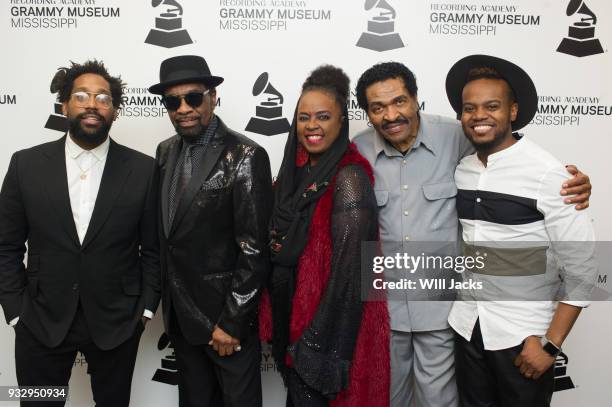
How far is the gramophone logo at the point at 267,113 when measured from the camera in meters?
2.85

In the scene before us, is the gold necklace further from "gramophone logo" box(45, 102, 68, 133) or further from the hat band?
"gramophone logo" box(45, 102, 68, 133)

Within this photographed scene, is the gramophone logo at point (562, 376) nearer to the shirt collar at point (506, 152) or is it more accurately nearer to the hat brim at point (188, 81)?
the shirt collar at point (506, 152)

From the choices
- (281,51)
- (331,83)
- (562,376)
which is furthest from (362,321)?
(562,376)

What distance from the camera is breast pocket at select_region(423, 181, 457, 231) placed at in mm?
2008

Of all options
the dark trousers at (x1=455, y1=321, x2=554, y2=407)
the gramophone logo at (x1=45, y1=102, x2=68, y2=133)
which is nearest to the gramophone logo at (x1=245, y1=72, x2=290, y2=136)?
the gramophone logo at (x1=45, y1=102, x2=68, y2=133)

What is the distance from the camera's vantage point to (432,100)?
9.45 feet

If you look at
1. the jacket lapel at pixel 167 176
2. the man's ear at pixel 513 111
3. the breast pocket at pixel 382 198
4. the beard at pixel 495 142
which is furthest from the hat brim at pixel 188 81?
the man's ear at pixel 513 111

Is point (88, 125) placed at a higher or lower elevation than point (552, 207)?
higher

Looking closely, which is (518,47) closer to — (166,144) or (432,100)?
(432,100)

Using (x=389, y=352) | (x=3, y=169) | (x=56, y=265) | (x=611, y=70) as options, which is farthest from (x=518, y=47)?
(x=3, y=169)

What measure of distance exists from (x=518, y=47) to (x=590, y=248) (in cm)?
→ 165

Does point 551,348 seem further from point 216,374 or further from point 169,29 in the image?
point 169,29

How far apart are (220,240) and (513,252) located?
126cm

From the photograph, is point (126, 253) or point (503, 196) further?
point (126, 253)
